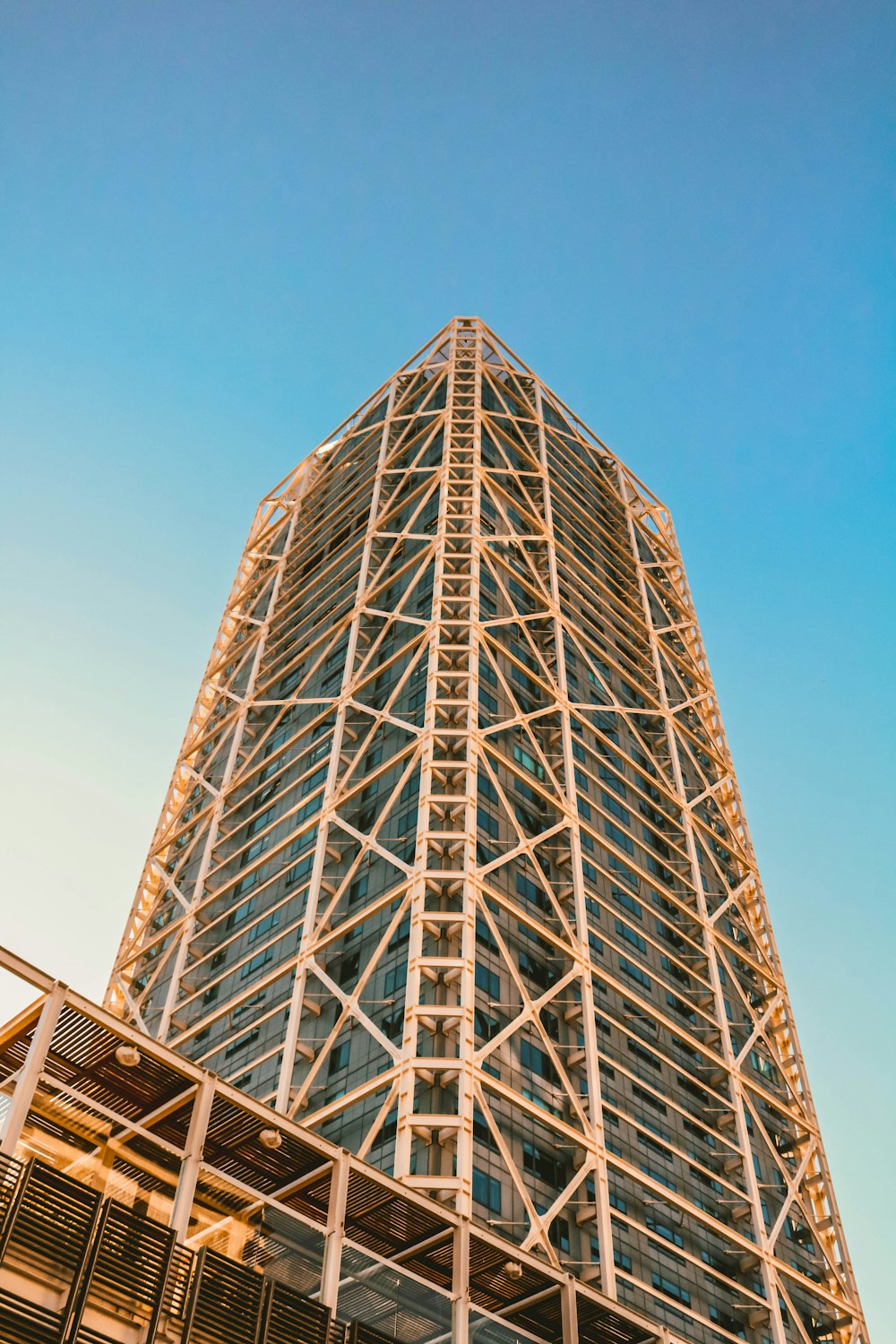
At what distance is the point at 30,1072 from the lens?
102 ft

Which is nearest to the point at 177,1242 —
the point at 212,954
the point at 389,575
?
the point at 212,954

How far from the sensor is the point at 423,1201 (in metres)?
36.3

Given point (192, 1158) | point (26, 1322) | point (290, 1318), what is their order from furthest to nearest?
point (192, 1158) → point (290, 1318) → point (26, 1322)

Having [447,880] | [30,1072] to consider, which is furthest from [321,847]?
[30,1072]

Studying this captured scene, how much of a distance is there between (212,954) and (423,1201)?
150 ft

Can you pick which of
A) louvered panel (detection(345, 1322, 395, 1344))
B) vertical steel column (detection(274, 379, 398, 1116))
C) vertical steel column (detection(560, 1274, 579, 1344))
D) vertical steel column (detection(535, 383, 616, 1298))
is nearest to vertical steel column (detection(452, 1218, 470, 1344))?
louvered panel (detection(345, 1322, 395, 1344))

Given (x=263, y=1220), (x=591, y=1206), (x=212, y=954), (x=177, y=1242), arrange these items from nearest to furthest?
(x=177, y=1242) → (x=263, y=1220) → (x=591, y=1206) → (x=212, y=954)

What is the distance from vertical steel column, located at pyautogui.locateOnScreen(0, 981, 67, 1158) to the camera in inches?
1188

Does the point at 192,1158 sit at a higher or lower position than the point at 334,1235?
higher

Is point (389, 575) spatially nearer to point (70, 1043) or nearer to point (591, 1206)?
point (591, 1206)

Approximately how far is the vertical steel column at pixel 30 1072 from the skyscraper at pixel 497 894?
23367 mm

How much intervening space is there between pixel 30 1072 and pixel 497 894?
127 feet

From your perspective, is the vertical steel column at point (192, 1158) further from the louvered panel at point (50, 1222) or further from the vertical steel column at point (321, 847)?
the vertical steel column at point (321, 847)

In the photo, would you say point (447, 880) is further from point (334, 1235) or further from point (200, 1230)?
point (200, 1230)
